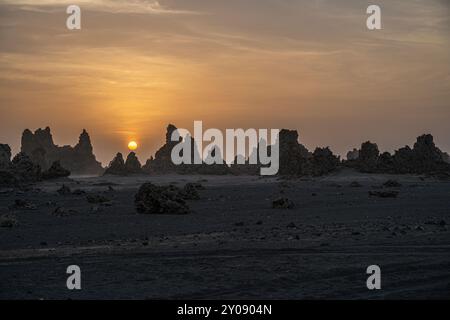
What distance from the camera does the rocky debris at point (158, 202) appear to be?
29281 mm

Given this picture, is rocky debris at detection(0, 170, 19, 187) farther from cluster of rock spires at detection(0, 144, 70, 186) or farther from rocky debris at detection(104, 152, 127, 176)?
rocky debris at detection(104, 152, 127, 176)

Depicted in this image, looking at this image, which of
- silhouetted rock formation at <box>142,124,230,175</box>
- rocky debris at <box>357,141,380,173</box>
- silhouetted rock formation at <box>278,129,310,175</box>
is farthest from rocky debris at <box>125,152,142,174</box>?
rocky debris at <box>357,141,380,173</box>

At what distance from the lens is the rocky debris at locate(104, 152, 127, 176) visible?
101325 millimetres

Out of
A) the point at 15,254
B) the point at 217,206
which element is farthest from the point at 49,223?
the point at 217,206

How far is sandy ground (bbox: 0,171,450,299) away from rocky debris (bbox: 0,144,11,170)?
99.4ft

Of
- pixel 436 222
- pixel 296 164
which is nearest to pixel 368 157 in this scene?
pixel 296 164

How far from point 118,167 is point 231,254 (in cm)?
8851

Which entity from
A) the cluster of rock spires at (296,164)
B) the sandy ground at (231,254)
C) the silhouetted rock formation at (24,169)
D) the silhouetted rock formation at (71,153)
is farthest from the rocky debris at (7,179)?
the silhouetted rock formation at (71,153)

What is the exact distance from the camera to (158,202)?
29.5 m

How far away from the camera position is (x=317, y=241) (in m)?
18.3

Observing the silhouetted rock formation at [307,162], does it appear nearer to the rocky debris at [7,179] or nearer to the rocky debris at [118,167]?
the rocky debris at [118,167]

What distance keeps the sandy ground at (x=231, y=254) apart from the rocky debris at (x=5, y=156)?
3030cm

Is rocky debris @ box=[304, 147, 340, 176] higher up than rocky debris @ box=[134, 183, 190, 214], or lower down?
higher up
